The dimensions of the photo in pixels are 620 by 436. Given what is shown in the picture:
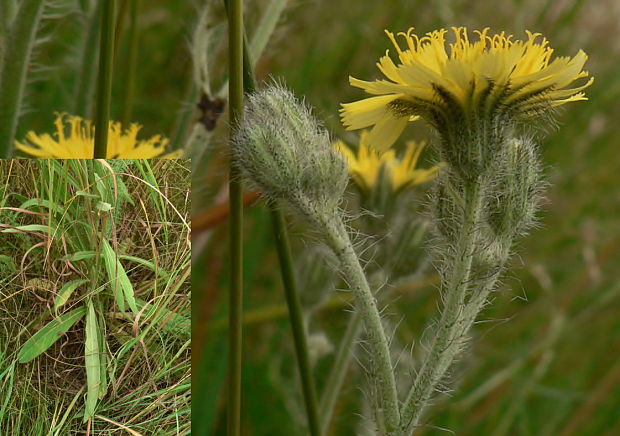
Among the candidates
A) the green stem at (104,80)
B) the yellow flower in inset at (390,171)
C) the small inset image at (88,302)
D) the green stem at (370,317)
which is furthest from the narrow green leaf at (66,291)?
the yellow flower in inset at (390,171)

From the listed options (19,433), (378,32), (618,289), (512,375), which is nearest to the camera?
(19,433)

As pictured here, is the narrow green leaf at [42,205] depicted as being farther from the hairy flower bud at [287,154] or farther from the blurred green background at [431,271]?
the blurred green background at [431,271]

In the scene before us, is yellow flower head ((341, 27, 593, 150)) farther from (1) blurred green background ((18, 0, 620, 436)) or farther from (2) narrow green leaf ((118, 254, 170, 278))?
(1) blurred green background ((18, 0, 620, 436))

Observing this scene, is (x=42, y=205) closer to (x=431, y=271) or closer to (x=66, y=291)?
(x=66, y=291)

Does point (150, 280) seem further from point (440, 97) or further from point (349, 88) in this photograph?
point (349, 88)

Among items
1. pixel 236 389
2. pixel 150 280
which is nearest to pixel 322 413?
pixel 236 389

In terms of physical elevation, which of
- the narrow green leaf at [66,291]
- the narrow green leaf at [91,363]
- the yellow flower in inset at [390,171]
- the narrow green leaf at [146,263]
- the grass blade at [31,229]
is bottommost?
the narrow green leaf at [91,363]
